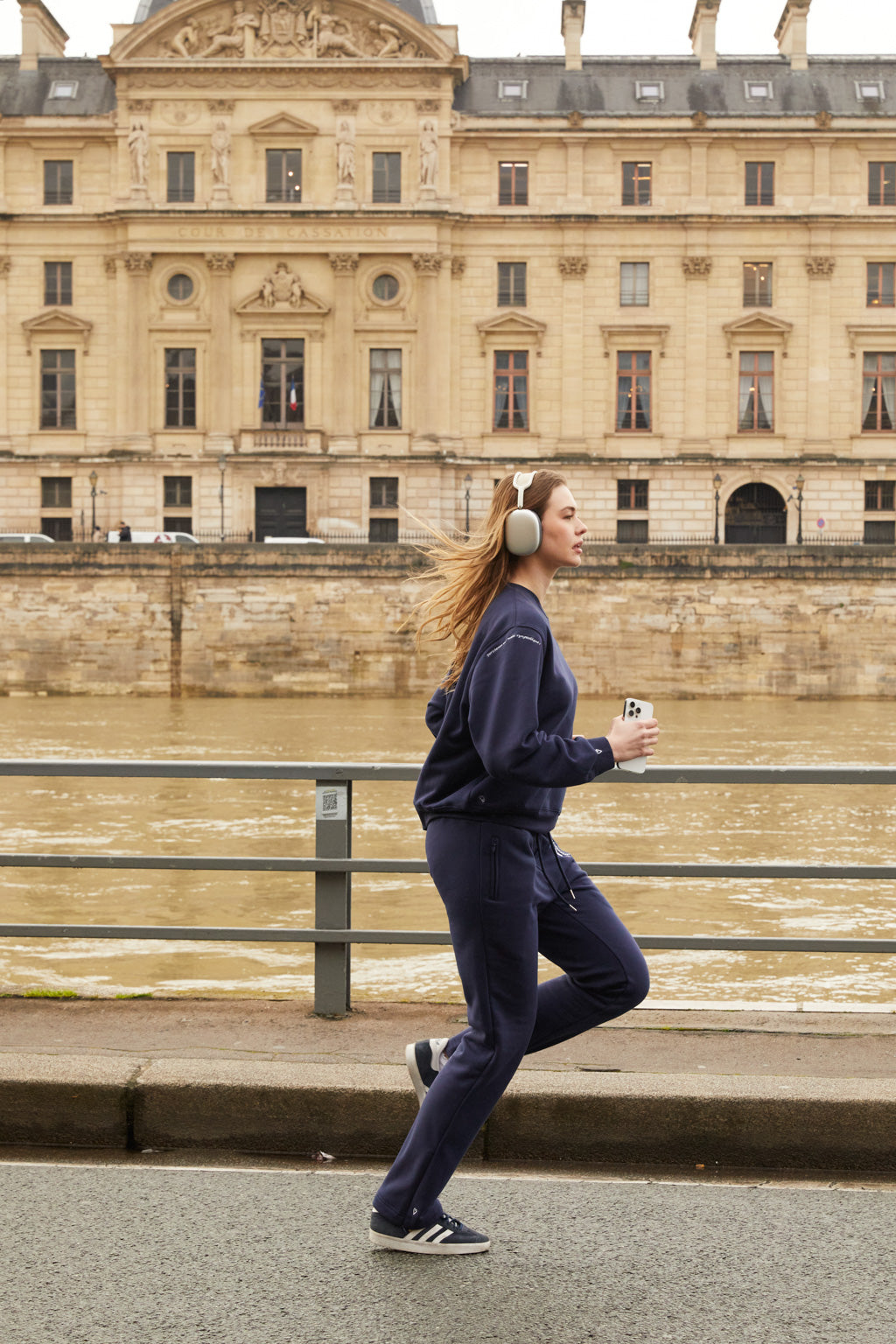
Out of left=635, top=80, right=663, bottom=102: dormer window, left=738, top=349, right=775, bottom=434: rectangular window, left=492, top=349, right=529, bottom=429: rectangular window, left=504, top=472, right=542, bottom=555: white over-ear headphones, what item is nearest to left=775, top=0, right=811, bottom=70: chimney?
left=635, top=80, right=663, bottom=102: dormer window

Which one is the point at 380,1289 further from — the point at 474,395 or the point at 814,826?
the point at 474,395

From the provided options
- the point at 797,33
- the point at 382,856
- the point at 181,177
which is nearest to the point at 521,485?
the point at 382,856

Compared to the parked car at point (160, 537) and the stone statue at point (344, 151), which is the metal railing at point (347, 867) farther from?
the stone statue at point (344, 151)

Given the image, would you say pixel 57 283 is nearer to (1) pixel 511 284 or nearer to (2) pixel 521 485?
(1) pixel 511 284

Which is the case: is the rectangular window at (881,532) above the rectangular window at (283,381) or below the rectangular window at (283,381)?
below

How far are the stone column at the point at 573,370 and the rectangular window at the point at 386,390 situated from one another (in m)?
5.12

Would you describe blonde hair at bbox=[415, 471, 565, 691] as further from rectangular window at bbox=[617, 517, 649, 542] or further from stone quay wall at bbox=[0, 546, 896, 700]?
rectangular window at bbox=[617, 517, 649, 542]

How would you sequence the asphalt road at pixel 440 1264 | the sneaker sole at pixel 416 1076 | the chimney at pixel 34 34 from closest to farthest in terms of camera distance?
the asphalt road at pixel 440 1264, the sneaker sole at pixel 416 1076, the chimney at pixel 34 34

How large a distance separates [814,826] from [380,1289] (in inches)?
563

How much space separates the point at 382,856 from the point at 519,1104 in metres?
10.6

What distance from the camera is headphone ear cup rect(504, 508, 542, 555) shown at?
3514mm

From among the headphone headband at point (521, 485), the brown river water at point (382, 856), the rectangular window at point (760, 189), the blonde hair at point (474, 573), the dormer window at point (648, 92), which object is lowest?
the brown river water at point (382, 856)

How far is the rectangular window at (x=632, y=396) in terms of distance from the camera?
48188mm

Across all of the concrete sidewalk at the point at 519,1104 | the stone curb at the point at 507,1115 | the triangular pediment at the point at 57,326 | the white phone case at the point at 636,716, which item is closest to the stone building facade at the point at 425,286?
the triangular pediment at the point at 57,326
